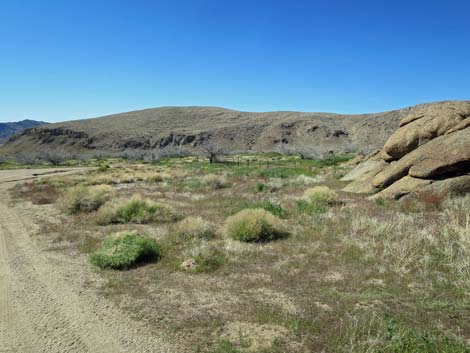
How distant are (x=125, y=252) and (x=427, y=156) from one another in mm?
13454

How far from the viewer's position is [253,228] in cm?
952

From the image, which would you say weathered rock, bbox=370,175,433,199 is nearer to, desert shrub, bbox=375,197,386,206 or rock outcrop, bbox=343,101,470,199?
rock outcrop, bbox=343,101,470,199

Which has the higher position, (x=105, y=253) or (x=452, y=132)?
(x=452, y=132)

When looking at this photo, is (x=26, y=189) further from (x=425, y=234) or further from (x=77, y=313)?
(x=425, y=234)

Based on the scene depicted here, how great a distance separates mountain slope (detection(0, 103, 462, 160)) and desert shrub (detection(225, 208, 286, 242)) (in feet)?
272

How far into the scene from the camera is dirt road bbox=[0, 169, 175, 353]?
458 cm

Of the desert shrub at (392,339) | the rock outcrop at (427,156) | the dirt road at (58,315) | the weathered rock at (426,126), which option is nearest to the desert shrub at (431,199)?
the rock outcrop at (427,156)

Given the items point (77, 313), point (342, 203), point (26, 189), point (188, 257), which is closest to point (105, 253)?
point (188, 257)

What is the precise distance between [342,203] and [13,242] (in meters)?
12.4

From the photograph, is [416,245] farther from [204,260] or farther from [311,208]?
[311,208]

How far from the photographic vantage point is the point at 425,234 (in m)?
8.79

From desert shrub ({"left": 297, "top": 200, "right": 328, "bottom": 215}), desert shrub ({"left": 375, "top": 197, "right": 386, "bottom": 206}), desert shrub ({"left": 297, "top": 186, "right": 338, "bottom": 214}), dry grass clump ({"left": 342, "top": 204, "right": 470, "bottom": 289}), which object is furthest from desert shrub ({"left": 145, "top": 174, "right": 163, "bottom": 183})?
dry grass clump ({"left": 342, "top": 204, "right": 470, "bottom": 289})

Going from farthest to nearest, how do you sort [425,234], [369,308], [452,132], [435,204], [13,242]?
[452,132], [435,204], [13,242], [425,234], [369,308]

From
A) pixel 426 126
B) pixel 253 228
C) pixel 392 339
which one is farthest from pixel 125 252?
pixel 426 126
